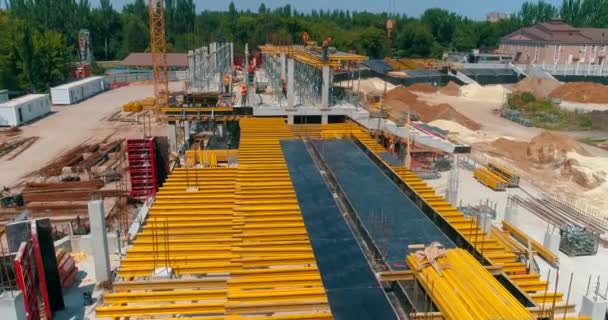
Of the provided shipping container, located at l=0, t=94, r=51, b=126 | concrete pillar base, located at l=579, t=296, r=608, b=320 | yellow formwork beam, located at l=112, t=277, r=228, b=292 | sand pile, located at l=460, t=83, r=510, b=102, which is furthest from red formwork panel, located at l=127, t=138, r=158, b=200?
sand pile, located at l=460, t=83, r=510, b=102

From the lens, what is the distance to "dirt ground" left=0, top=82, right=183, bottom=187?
29427mm

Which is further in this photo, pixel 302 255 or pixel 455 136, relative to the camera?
pixel 455 136

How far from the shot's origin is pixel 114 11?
102500 millimetres

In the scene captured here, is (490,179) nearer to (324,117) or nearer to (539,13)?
(324,117)

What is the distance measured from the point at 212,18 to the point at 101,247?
387 ft

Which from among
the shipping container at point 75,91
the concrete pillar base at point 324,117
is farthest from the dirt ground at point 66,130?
the concrete pillar base at point 324,117

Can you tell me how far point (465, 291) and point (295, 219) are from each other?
5015 mm

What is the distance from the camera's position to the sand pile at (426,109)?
42.8m

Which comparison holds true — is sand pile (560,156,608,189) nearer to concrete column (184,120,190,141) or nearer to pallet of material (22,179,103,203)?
concrete column (184,120,190,141)

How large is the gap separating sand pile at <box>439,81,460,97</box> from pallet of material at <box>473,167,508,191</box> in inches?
1519

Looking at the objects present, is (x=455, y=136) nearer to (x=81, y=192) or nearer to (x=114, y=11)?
(x=81, y=192)

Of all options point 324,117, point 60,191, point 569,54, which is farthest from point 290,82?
point 569,54

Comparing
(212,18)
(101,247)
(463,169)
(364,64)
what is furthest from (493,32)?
(101,247)

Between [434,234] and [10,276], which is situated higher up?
[434,234]
